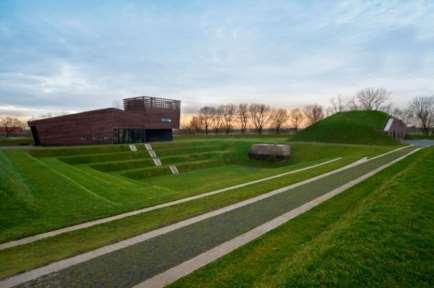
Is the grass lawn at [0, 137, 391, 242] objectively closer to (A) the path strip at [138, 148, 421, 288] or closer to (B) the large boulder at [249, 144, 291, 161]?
(B) the large boulder at [249, 144, 291, 161]

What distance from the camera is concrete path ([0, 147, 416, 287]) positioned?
4.47 meters

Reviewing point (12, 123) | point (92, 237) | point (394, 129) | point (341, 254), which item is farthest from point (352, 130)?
point (12, 123)

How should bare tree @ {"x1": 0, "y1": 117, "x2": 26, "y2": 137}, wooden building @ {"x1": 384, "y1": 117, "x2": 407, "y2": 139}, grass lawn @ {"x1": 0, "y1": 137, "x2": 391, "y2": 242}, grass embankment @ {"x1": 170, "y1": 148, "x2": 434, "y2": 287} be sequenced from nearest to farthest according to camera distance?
grass embankment @ {"x1": 170, "y1": 148, "x2": 434, "y2": 287} < grass lawn @ {"x1": 0, "y1": 137, "x2": 391, "y2": 242} < wooden building @ {"x1": 384, "y1": 117, "x2": 407, "y2": 139} < bare tree @ {"x1": 0, "y1": 117, "x2": 26, "y2": 137}

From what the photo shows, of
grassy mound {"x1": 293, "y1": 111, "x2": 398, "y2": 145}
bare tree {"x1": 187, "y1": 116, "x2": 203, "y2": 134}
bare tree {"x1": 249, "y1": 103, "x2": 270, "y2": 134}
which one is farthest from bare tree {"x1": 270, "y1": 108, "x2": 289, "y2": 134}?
grassy mound {"x1": 293, "y1": 111, "x2": 398, "y2": 145}

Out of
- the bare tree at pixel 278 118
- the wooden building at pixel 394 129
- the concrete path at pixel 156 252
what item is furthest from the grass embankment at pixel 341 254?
the bare tree at pixel 278 118

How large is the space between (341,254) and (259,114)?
92957 millimetres

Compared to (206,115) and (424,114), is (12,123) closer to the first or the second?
(206,115)

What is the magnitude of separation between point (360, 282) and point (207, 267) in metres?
2.54

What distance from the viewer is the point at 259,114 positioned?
9556cm

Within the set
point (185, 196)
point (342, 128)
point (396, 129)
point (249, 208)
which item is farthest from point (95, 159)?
point (396, 129)

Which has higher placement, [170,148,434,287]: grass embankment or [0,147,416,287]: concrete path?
[170,148,434,287]: grass embankment

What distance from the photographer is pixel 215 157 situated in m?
36.1

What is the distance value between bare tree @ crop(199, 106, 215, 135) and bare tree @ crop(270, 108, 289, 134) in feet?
74.7

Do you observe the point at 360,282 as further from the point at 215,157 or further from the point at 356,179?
the point at 215,157
